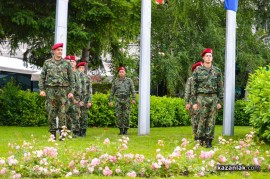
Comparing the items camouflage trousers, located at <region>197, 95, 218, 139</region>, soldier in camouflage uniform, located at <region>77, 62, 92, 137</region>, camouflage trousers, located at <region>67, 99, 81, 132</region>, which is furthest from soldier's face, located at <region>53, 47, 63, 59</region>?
camouflage trousers, located at <region>197, 95, 218, 139</region>

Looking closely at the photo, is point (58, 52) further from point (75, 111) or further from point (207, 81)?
point (207, 81)

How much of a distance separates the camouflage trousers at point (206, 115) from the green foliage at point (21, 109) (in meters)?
10.2

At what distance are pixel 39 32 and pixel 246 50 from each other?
41.2 ft

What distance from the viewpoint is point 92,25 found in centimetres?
2000

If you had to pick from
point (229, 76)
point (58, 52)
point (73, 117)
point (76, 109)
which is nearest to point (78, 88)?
point (76, 109)

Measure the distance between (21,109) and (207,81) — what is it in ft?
35.3

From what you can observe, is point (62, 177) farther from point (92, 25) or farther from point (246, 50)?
point (246, 50)

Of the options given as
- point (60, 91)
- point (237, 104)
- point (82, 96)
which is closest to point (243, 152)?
point (60, 91)

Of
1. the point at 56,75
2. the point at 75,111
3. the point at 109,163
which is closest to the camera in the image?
the point at 109,163

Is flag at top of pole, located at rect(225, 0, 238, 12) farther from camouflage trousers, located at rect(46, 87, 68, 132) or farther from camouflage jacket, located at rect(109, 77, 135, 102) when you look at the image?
camouflage trousers, located at rect(46, 87, 68, 132)

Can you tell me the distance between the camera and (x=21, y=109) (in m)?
20.9

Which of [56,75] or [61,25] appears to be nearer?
[56,75]

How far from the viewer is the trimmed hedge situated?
20.8 meters

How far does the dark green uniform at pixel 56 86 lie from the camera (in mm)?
12492
